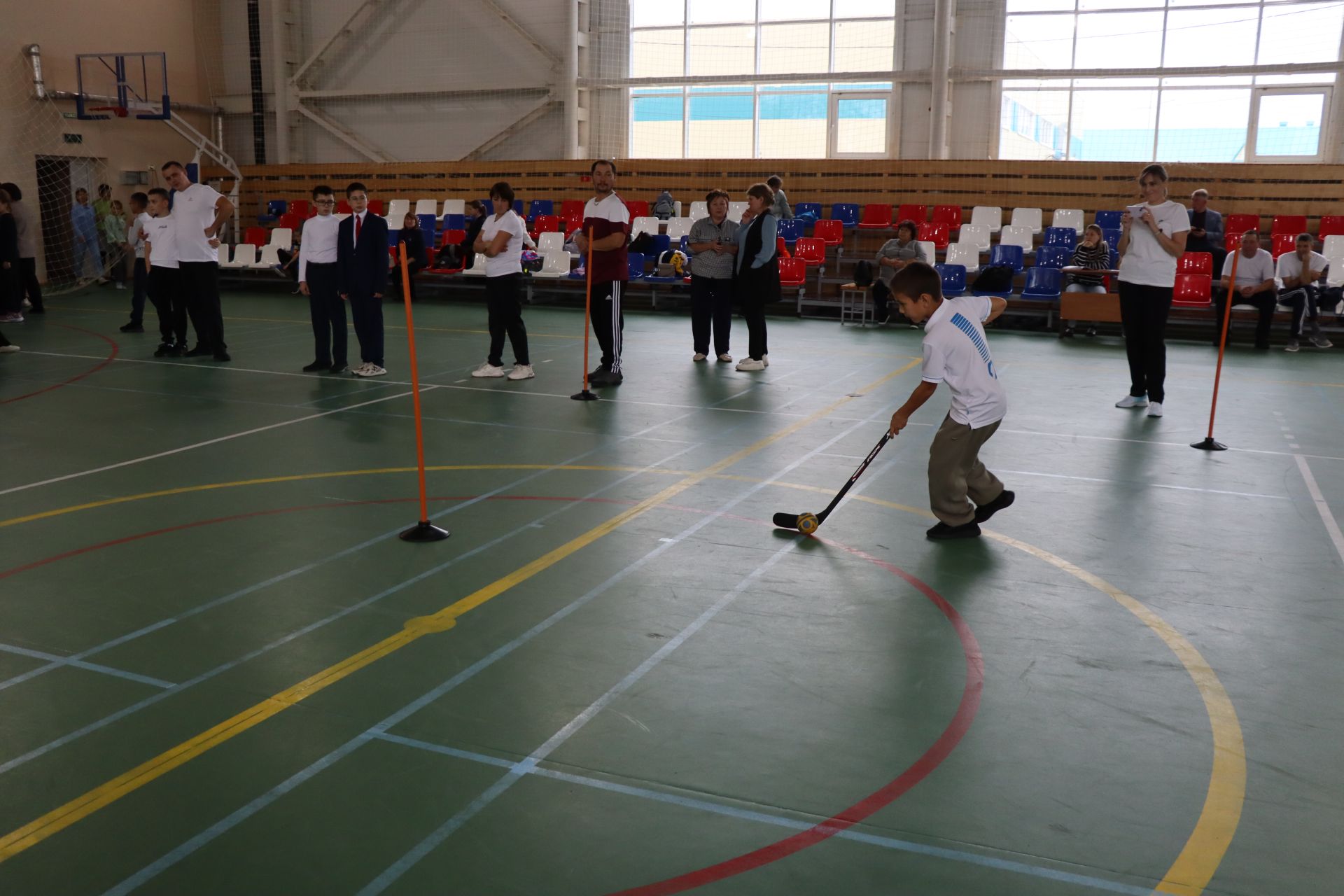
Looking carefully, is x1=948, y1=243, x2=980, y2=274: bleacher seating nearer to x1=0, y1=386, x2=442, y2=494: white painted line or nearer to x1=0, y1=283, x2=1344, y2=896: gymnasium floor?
x1=0, y1=283, x2=1344, y2=896: gymnasium floor

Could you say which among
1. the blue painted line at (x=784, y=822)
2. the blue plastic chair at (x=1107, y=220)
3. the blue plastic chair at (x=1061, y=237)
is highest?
the blue plastic chair at (x=1107, y=220)

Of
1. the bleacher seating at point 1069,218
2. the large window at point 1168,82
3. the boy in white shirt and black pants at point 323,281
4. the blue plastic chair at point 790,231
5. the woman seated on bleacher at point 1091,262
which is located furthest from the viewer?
the large window at point 1168,82

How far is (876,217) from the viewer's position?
A: 1884cm

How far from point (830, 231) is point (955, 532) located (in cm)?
1318

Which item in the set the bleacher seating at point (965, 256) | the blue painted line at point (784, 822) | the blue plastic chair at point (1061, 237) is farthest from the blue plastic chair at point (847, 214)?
the blue painted line at point (784, 822)

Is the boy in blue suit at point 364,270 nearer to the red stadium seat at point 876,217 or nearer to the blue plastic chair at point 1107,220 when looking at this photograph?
the red stadium seat at point 876,217

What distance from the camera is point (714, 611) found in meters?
4.56

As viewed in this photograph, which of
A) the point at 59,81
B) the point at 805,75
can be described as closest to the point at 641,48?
the point at 805,75

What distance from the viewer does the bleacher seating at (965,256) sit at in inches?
647

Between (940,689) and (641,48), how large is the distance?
21.0 metres

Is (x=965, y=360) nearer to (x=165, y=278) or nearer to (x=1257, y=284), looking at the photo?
(x=165, y=278)

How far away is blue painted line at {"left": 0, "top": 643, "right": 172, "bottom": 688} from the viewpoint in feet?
12.6

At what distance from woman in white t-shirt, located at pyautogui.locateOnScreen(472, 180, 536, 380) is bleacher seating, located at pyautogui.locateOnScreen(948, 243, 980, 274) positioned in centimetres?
836

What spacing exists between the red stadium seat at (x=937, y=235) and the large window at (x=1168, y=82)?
3.67 meters
